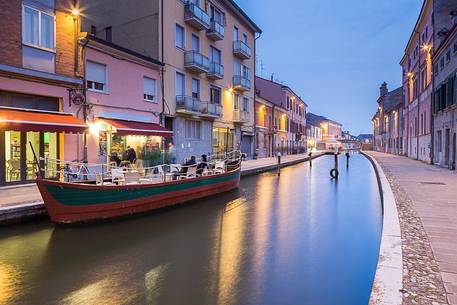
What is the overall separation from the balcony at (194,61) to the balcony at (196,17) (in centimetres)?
218

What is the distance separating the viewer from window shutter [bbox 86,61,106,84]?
15.5 metres

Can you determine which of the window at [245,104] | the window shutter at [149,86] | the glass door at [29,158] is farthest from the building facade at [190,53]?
the glass door at [29,158]

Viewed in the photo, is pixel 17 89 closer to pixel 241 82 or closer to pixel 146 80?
pixel 146 80

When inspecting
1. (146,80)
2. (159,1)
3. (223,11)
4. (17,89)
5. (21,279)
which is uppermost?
(223,11)

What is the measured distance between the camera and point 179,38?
74.0ft

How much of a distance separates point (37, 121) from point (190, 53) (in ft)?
42.8

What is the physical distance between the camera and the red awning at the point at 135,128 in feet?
50.8

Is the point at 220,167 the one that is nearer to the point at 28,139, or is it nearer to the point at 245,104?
the point at 28,139

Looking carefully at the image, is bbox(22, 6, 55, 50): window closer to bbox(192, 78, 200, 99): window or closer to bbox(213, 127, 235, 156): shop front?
bbox(192, 78, 200, 99): window

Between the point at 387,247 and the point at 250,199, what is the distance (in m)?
8.66

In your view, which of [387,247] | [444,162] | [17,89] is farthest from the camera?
[444,162]

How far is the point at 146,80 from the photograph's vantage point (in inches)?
759

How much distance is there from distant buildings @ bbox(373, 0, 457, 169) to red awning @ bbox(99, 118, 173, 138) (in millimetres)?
16615

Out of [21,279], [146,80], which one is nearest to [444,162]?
[146,80]
